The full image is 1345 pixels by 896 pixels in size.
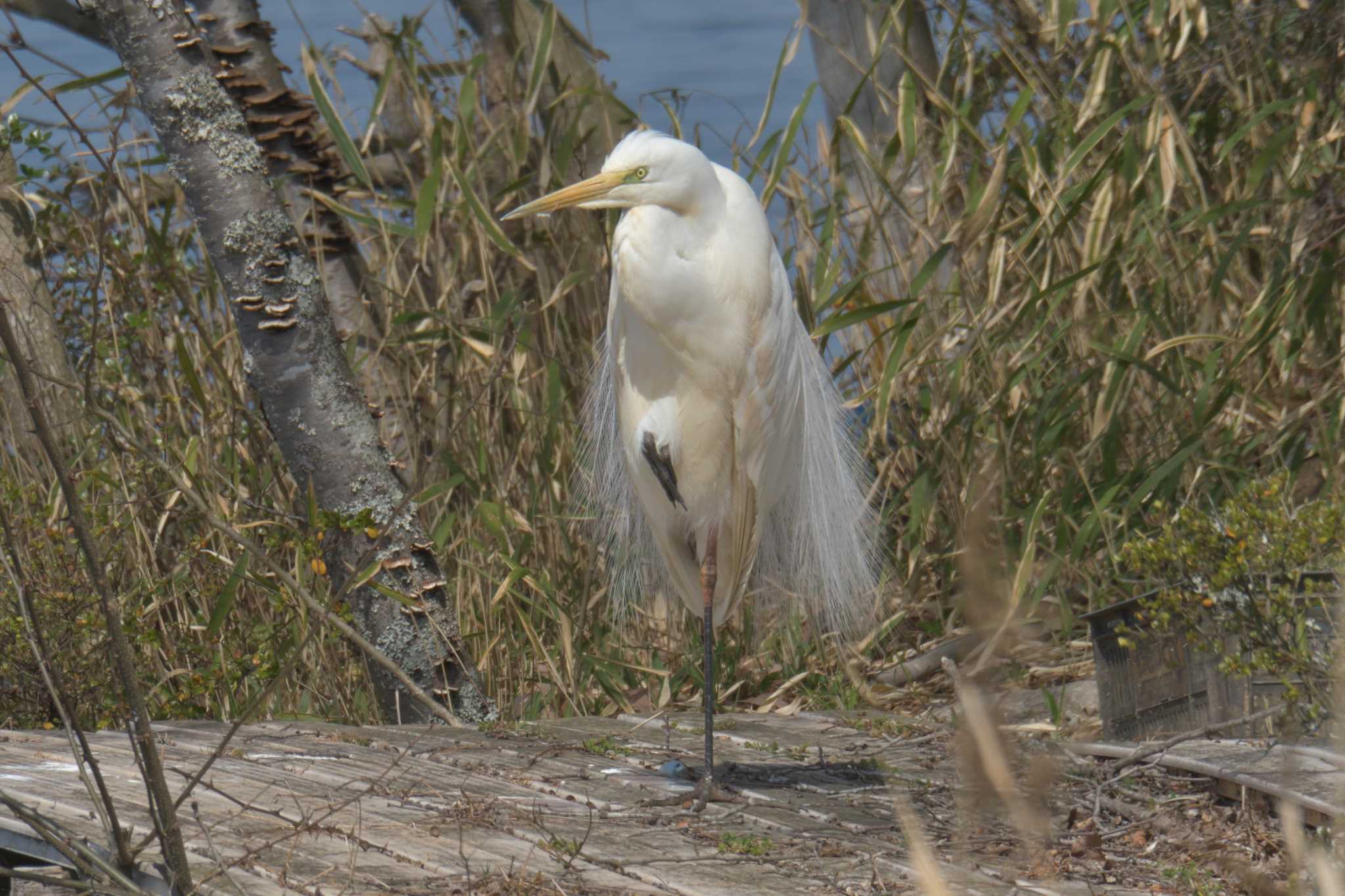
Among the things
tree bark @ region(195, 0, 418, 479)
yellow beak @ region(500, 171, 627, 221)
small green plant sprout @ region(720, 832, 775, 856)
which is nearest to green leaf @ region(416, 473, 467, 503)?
tree bark @ region(195, 0, 418, 479)

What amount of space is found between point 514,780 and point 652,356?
93cm

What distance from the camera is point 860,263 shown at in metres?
4.05

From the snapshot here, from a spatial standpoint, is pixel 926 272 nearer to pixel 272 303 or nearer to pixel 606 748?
pixel 606 748

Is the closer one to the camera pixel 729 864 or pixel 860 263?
pixel 729 864

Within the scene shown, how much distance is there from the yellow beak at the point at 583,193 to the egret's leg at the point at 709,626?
2.57 feet

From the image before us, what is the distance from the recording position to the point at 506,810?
2311mm

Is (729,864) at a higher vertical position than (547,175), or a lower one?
lower

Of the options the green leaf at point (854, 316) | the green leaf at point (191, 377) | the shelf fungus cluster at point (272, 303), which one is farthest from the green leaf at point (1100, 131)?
the green leaf at point (191, 377)

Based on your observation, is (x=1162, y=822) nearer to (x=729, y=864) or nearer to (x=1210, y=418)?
(x=729, y=864)

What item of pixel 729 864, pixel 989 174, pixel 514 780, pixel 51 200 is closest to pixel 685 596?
pixel 514 780

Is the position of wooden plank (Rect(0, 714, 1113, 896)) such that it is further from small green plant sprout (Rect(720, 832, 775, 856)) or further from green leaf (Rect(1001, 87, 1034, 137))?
green leaf (Rect(1001, 87, 1034, 137))

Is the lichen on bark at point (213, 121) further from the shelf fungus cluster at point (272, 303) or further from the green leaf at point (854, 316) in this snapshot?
the green leaf at point (854, 316)

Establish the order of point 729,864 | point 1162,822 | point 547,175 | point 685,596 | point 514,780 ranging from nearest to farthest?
point 729,864, point 1162,822, point 514,780, point 685,596, point 547,175

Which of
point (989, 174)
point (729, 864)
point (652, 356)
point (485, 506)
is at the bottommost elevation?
point (729, 864)
